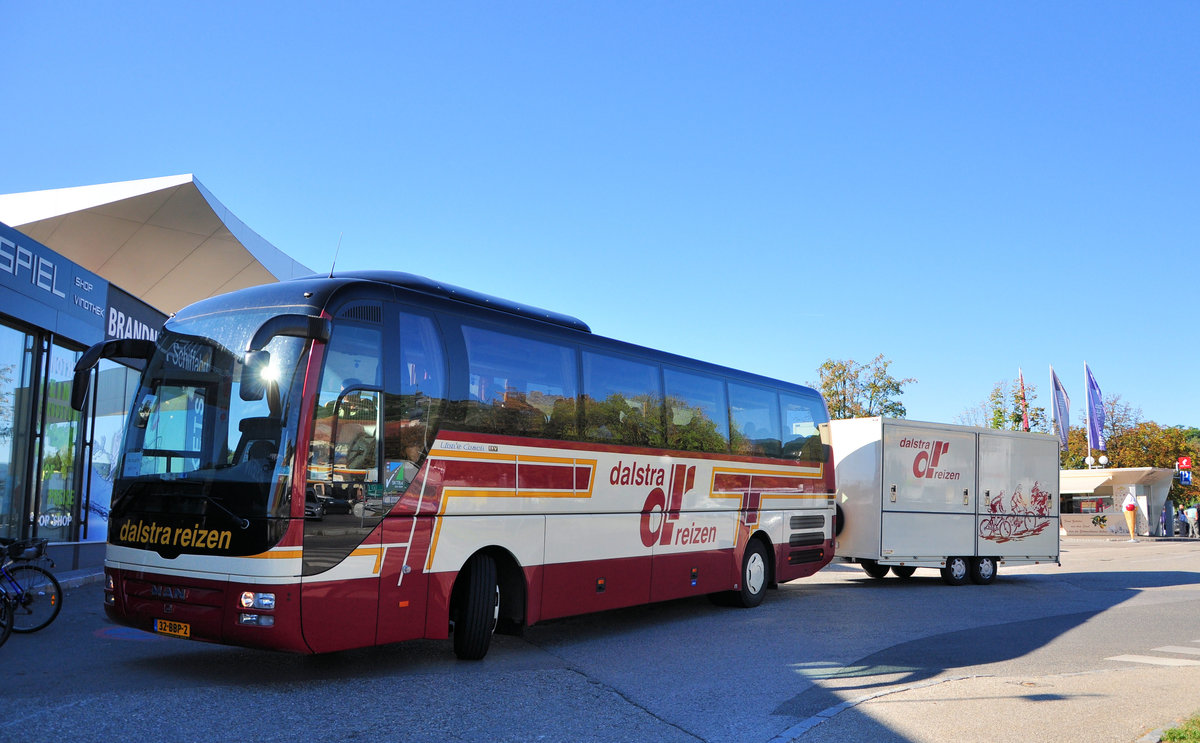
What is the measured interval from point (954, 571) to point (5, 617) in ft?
51.1

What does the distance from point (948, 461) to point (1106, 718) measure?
37.6 feet

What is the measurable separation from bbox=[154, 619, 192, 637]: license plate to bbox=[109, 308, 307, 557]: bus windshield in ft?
1.78

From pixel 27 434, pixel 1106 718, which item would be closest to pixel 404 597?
pixel 1106 718

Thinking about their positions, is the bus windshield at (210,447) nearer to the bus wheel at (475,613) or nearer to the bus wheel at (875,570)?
the bus wheel at (475,613)

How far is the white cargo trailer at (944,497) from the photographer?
17.2 metres

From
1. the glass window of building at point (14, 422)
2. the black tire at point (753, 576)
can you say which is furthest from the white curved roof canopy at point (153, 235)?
the black tire at point (753, 576)

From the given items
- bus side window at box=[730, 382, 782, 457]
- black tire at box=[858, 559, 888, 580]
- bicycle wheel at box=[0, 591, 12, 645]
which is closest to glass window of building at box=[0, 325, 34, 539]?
bicycle wheel at box=[0, 591, 12, 645]

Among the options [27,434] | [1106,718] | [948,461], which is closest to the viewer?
[1106,718]

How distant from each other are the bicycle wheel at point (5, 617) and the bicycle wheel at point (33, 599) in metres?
0.49

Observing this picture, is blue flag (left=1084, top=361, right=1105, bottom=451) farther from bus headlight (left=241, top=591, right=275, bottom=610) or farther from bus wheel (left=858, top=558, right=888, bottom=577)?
bus headlight (left=241, top=591, right=275, bottom=610)

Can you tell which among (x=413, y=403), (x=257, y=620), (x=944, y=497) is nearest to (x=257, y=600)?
(x=257, y=620)

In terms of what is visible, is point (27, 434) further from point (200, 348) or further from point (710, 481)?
point (710, 481)

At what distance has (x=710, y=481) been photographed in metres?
12.7

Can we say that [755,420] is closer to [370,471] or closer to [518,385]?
[518,385]
